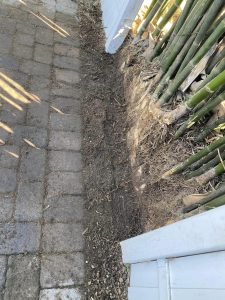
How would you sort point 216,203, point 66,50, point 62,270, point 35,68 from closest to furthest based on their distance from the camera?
point 216,203 → point 62,270 → point 35,68 → point 66,50

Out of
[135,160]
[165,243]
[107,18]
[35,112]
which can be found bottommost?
[165,243]

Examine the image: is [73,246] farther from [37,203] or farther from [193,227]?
[193,227]

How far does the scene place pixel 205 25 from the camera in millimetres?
2160

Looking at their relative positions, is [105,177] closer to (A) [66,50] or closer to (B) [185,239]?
(B) [185,239]

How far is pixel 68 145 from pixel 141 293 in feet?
3.79

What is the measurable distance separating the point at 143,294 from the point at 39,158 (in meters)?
1.11

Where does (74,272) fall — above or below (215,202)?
below

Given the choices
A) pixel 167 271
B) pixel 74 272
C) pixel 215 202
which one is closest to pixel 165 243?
pixel 167 271

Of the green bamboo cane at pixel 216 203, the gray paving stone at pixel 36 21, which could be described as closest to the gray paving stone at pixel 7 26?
the gray paving stone at pixel 36 21

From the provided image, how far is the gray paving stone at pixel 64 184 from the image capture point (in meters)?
2.36

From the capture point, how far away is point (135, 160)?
2.58 metres

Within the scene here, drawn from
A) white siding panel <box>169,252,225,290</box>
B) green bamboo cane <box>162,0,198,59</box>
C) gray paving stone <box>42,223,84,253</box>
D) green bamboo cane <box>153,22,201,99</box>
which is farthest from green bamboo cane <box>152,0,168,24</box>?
white siding panel <box>169,252,225,290</box>

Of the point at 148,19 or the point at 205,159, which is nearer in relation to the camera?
the point at 205,159

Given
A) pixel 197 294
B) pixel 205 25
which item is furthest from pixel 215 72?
pixel 197 294
